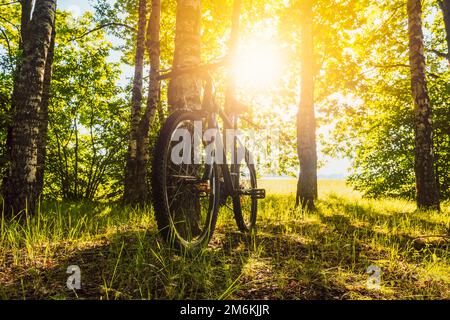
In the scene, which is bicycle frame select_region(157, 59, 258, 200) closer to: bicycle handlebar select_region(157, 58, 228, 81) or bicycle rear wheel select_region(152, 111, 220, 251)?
bicycle handlebar select_region(157, 58, 228, 81)

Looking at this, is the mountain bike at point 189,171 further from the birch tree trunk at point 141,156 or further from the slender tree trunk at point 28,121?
the birch tree trunk at point 141,156

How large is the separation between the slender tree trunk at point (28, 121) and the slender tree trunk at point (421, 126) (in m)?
8.89

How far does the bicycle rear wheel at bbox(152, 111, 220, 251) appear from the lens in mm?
2514

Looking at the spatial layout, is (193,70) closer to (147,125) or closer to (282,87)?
(147,125)

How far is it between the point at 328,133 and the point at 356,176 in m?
3.53

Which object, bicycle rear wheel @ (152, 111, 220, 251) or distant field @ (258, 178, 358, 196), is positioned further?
distant field @ (258, 178, 358, 196)

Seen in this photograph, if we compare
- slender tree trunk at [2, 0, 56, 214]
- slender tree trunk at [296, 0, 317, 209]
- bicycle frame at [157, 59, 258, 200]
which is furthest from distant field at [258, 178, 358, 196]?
slender tree trunk at [2, 0, 56, 214]

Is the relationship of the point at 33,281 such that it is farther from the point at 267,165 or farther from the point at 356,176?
the point at 356,176

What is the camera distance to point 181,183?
288cm

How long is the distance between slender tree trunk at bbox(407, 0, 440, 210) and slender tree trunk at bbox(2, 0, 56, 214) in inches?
350

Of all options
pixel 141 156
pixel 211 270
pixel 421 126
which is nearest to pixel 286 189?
pixel 421 126

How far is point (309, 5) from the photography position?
8.00 meters

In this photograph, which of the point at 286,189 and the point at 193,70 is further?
the point at 286,189

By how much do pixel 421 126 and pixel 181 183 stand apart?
316 inches
